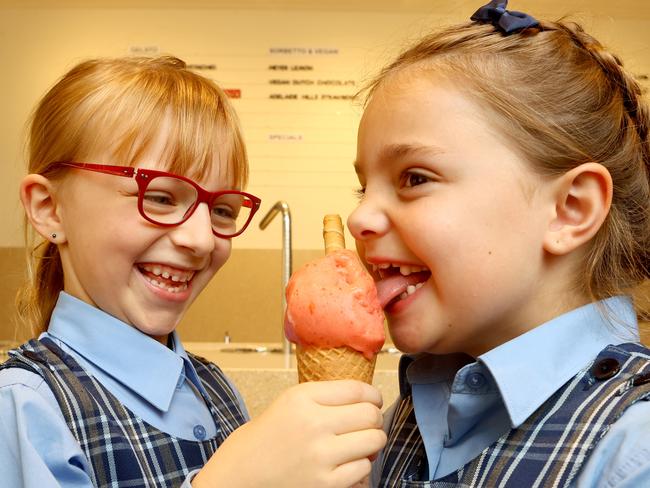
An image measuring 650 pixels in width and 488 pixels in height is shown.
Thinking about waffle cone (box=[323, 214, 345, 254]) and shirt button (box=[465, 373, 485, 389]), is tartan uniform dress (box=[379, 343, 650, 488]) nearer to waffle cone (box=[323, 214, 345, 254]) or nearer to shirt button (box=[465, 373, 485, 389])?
shirt button (box=[465, 373, 485, 389])

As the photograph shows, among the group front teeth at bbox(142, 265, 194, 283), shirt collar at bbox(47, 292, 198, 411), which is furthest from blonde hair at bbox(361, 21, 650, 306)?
shirt collar at bbox(47, 292, 198, 411)

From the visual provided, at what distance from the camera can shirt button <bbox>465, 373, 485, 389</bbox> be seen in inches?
38.7

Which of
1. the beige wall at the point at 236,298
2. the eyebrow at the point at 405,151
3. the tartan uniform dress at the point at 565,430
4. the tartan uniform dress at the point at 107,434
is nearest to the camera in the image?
the tartan uniform dress at the point at 565,430

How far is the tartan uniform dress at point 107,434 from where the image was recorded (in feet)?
3.46

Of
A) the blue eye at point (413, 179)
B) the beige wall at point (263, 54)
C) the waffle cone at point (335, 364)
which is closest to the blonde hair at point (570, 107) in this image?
the blue eye at point (413, 179)

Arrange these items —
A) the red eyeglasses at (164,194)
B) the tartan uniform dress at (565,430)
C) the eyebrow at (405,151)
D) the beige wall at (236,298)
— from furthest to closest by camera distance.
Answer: the beige wall at (236,298) < the red eyeglasses at (164,194) < the eyebrow at (405,151) < the tartan uniform dress at (565,430)

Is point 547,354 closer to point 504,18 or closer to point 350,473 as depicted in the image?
point 350,473

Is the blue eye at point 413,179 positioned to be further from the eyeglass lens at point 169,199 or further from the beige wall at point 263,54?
the beige wall at point 263,54

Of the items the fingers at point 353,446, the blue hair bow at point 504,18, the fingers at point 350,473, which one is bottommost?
the fingers at point 350,473

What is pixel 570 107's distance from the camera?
3.29 ft

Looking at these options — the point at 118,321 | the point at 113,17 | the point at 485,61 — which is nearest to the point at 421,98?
the point at 485,61

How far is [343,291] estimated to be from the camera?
0.97 m

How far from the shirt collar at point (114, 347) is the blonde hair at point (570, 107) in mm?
590

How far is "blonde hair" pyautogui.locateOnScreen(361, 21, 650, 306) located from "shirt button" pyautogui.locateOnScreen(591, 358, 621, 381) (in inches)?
4.8
